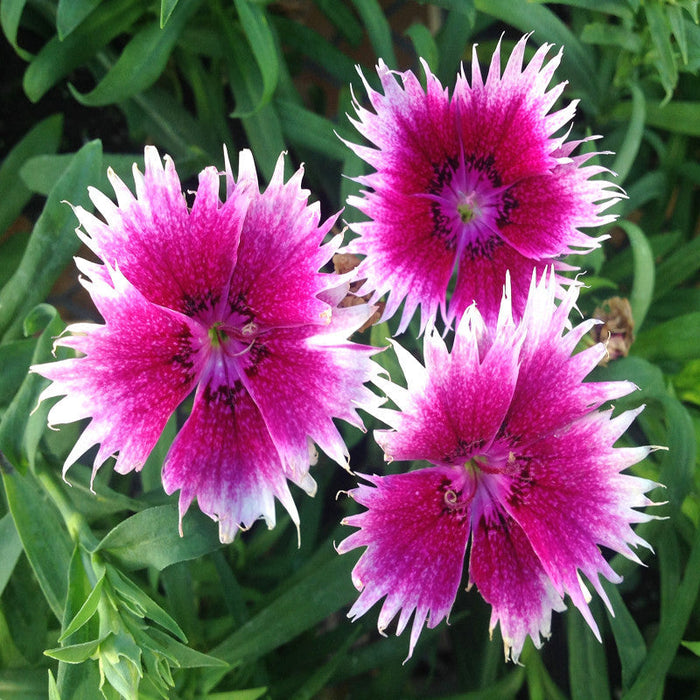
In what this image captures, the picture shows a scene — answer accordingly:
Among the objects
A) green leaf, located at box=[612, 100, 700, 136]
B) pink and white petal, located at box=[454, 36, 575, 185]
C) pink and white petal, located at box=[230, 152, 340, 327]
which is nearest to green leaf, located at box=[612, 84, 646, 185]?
green leaf, located at box=[612, 100, 700, 136]

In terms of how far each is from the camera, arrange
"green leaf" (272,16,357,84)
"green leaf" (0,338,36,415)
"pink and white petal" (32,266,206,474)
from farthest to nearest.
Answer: "green leaf" (272,16,357,84) < "green leaf" (0,338,36,415) < "pink and white petal" (32,266,206,474)

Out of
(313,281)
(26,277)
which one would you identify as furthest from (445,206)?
(26,277)

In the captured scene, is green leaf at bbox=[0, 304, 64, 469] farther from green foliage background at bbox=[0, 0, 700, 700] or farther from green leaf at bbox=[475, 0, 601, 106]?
green leaf at bbox=[475, 0, 601, 106]

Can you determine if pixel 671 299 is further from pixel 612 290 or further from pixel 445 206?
pixel 445 206

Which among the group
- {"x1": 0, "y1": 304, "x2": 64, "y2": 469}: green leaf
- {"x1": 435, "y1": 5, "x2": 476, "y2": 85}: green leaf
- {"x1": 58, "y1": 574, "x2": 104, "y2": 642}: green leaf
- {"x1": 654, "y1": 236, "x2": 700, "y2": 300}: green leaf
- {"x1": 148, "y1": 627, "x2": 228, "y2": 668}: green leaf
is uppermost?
{"x1": 435, "y1": 5, "x2": 476, "y2": 85}: green leaf

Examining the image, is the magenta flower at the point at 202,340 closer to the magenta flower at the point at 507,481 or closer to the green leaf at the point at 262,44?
the magenta flower at the point at 507,481

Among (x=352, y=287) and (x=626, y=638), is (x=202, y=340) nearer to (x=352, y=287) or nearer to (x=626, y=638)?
(x=352, y=287)

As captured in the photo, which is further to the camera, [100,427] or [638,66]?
[638,66]

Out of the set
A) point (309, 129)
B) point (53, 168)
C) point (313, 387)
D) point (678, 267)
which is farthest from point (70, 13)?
point (678, 267)
